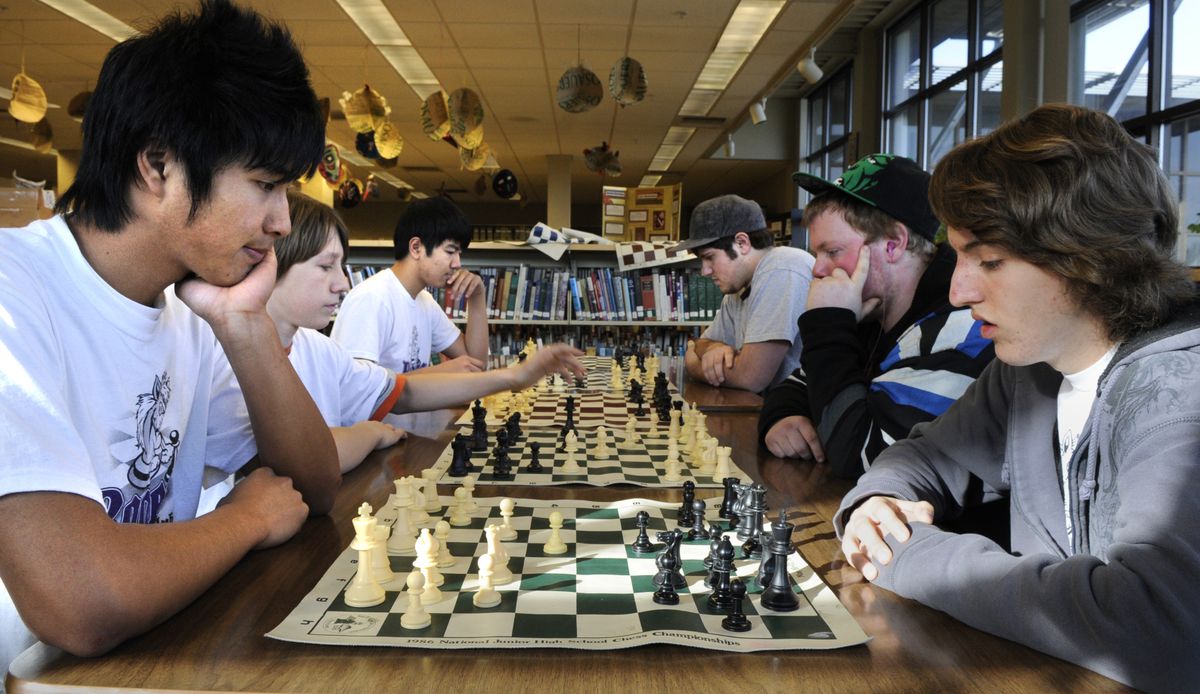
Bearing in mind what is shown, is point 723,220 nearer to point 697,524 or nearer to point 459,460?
point 459,460

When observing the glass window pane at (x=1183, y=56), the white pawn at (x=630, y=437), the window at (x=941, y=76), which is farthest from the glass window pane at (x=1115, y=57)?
the white pawn at (x=630, y=437)

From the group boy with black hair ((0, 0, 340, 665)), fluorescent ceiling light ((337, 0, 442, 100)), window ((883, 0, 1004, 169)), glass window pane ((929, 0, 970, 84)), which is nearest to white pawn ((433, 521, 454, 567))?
boy with black hair ((0, 0, 340, 665))

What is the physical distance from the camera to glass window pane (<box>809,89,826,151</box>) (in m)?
12.4

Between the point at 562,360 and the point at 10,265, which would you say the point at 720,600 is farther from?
→ the point at 562,360

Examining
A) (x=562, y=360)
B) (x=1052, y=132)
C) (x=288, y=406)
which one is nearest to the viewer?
(x=1052, y=132)

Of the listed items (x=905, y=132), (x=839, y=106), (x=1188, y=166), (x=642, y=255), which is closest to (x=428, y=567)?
(x=642, y=255)

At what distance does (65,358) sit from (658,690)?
2.96 ft

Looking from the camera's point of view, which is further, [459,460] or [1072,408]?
[459,460]

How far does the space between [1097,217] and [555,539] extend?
890 millimetres

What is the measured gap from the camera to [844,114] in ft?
37.1

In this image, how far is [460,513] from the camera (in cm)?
145

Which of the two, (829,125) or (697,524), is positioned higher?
(829,125)

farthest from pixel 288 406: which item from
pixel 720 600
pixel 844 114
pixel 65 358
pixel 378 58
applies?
pixel 844 114

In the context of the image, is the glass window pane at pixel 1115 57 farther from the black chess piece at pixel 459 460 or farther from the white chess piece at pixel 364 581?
the white chess piece at pixel 364 581
